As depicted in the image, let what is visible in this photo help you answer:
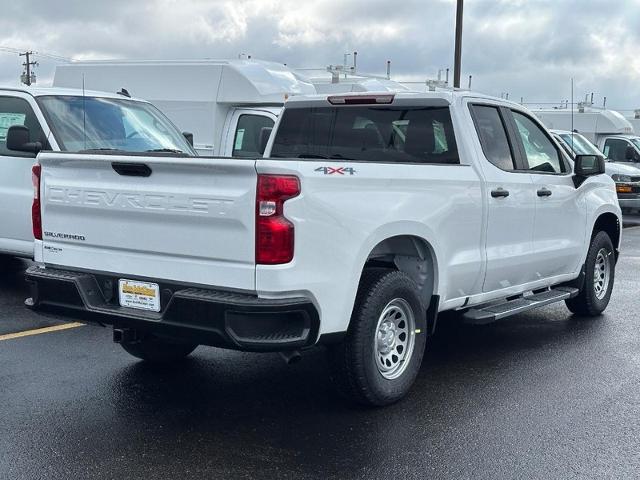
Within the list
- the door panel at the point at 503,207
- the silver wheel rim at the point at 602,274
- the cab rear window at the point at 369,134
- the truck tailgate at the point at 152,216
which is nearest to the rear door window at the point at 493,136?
the door panel at the point at 503,207

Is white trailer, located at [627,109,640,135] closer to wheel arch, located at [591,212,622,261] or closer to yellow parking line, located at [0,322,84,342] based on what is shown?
wheel arch, located at [591,212,622,261]

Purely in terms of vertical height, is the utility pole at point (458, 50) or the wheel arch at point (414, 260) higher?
the utility pole at point (458, 50)

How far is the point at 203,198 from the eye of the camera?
15.1 ft

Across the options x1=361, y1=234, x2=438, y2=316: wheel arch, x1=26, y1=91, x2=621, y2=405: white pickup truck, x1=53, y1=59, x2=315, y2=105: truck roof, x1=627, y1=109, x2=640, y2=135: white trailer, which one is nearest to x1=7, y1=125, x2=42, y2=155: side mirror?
x1=26, y1=91, x2=621, y2=405: white pickup truck

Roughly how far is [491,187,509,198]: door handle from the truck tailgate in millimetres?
2371

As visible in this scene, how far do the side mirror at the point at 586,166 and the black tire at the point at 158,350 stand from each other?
357 centimetres

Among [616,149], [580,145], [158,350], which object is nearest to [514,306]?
[158,350]

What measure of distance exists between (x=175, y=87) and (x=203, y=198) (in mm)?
10300

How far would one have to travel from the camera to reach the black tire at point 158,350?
602cm

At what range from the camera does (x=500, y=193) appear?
6254 millimetres

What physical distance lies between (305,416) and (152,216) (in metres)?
1.50

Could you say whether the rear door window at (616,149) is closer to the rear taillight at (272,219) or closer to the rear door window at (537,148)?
the rear door window at (537,148)

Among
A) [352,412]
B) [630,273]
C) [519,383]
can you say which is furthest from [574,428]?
[630,273]

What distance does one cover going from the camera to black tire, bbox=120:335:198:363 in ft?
19.7
